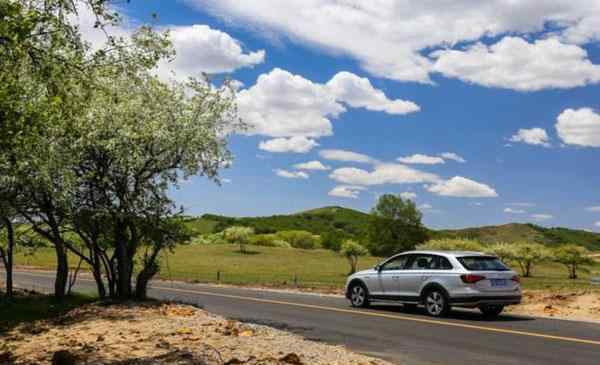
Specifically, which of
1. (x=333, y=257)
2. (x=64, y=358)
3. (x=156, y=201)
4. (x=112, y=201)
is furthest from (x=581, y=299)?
(x=333, y=257)

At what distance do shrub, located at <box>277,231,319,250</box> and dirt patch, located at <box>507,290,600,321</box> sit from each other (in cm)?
8534

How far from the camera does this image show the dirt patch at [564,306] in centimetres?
1730

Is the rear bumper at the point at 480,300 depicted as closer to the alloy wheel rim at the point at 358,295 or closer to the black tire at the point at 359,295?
the black tire at the point at 359,295

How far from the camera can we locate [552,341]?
40.5 ft

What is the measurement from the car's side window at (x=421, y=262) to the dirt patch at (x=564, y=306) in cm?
338

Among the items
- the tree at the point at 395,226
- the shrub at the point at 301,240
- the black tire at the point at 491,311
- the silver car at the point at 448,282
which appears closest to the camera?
the silver car at the point at 448,282

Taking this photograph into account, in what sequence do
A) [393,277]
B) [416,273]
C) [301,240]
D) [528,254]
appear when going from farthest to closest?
[301,240] < [528,254] < [393,277] < [416,273]

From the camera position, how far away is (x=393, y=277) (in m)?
17.8

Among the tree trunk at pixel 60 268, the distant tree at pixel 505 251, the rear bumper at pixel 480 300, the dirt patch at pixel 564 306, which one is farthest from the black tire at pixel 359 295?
the distant tree at pixel 505 251

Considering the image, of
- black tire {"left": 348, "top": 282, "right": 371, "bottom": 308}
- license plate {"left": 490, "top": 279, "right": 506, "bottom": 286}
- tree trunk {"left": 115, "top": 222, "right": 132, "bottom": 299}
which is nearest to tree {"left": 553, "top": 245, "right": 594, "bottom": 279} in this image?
black tire {"left": 348, "top": 282, "right": 371, "bottom": 308}

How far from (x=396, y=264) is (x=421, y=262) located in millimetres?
1267

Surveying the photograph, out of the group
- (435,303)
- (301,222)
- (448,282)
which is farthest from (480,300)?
(301,222)

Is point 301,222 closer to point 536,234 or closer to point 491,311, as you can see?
point 536,234

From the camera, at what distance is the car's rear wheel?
18867mm
